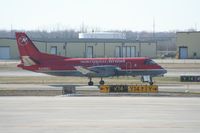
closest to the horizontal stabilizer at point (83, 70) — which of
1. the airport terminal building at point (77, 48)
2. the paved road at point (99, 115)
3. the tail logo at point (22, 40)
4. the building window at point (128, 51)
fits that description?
the tail logo at point (22, 40)

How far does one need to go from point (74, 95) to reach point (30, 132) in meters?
18.4

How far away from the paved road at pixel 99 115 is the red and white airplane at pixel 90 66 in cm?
1458

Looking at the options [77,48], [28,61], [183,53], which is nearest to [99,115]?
[28,61]

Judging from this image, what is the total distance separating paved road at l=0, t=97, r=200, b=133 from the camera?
2484 cm

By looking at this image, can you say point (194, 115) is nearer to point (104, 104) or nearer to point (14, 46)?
point (104, 104)

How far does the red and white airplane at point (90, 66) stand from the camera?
54156 mm

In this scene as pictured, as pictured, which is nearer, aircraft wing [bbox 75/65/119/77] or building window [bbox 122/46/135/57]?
aircraft wing [bbox 75/65/119/77]

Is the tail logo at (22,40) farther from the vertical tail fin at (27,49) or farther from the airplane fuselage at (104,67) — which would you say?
the airplane fuselage at (104,67)

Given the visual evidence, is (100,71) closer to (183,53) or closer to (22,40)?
(22,40)

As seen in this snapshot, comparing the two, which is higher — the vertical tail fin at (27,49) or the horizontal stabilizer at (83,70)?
the vertical tail fin at (27,49)

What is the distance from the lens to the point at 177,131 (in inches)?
941

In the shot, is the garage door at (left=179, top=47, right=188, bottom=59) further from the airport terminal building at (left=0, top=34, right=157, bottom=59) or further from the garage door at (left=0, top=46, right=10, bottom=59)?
the garage door at (left=0, top=46, right=10, bottom=59)

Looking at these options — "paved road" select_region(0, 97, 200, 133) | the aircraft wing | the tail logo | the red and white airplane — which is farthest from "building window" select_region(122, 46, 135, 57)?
"paved road" select_region(0, 97, 200, 133)

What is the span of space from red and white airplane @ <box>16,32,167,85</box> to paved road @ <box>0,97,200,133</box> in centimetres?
1458
